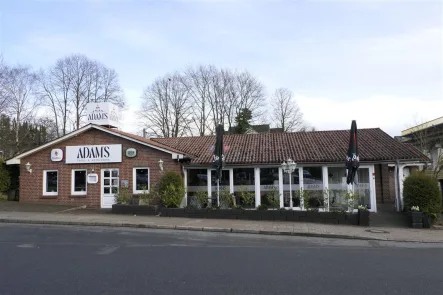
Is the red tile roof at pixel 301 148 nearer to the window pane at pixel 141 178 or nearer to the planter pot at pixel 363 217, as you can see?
the window pane at pixel 141 178

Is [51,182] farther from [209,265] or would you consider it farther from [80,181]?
[209,265]

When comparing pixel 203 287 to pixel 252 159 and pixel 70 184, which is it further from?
pixel 70 184

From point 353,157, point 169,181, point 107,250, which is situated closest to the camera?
point 107,250

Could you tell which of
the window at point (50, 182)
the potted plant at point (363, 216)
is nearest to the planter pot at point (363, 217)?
the potted plant at point (363, 216)

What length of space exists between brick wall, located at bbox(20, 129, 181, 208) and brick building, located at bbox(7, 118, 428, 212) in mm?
50

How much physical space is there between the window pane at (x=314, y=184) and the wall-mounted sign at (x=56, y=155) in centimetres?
1312

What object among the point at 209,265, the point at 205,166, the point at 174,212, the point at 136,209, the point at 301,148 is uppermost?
the point at 301,148

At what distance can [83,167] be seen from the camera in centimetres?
1934

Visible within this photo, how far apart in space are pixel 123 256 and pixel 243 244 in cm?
342

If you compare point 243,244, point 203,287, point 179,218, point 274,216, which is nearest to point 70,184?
point 179,218

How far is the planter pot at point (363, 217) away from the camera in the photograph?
13.7 metres

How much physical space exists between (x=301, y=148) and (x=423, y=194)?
20.9 feet

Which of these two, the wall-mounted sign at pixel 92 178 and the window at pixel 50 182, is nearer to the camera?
A: the wall-mounted sign at pixel 92 178

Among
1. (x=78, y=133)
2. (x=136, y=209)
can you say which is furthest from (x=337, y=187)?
(x=78, y=133)
